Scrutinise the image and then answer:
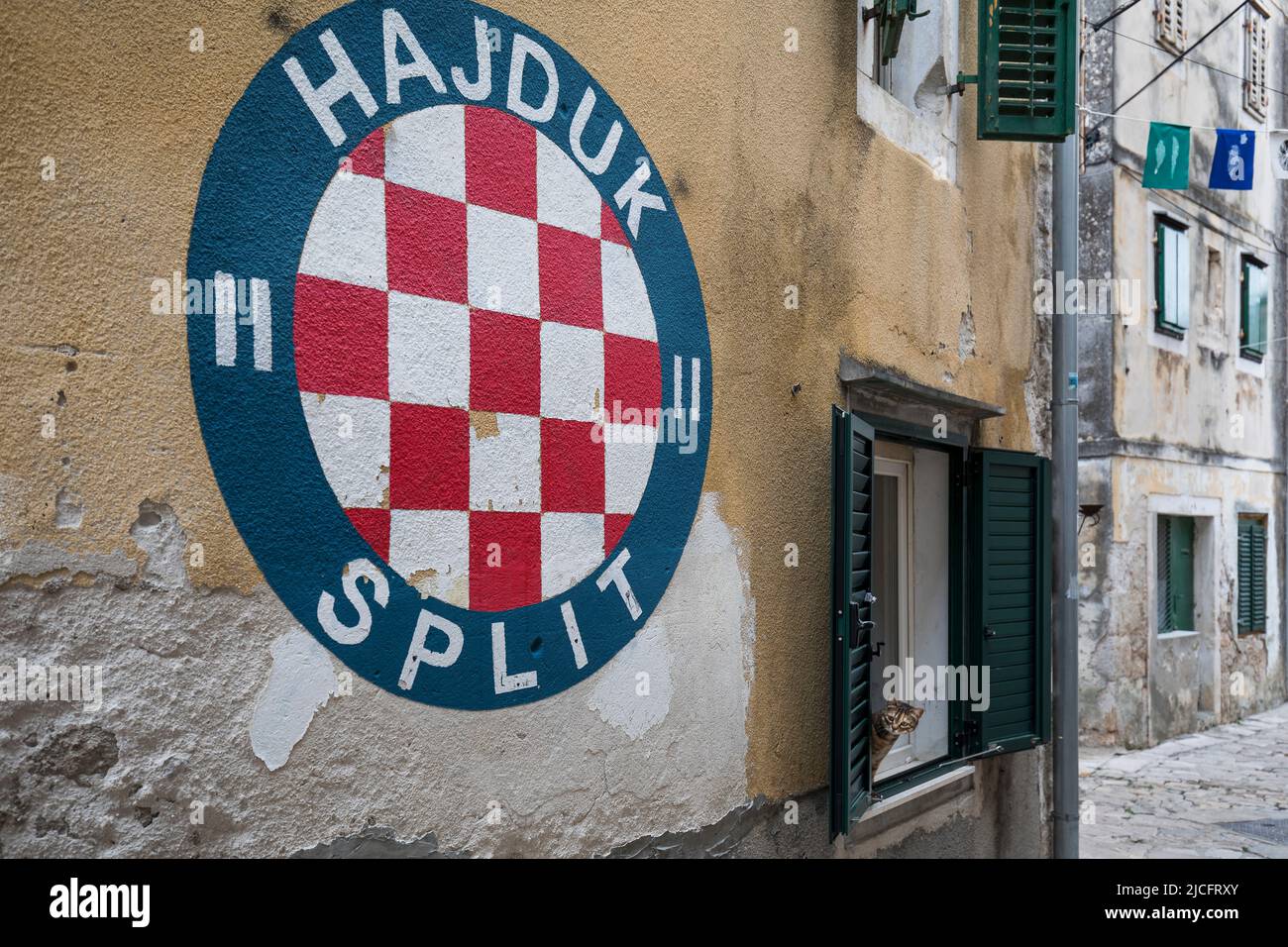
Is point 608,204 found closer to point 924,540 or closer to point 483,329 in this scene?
point 483,329

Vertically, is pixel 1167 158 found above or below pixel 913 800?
above

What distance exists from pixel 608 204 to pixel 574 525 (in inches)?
39.2

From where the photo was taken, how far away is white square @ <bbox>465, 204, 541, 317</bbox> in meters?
3.18

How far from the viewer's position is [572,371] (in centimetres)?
347

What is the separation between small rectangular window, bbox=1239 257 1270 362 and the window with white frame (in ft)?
9.81

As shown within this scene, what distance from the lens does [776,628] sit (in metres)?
4.37

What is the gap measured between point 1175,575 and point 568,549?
1103 centimetres

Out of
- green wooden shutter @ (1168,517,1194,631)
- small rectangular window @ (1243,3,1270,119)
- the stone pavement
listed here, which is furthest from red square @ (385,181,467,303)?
small rectangular window @ (1243,3,1270,119)

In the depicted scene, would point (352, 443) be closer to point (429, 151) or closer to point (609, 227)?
point (429, 151)

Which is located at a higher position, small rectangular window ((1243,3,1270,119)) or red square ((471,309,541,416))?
small rectangular window ((1243,3,1270,119))

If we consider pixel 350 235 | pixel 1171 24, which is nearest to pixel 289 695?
pixel 350 235

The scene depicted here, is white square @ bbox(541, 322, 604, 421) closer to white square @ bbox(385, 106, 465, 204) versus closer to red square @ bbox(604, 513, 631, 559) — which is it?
red square @ bbox(604, 513, 631, 559)

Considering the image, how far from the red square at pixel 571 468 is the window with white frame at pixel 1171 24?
11.1 m
